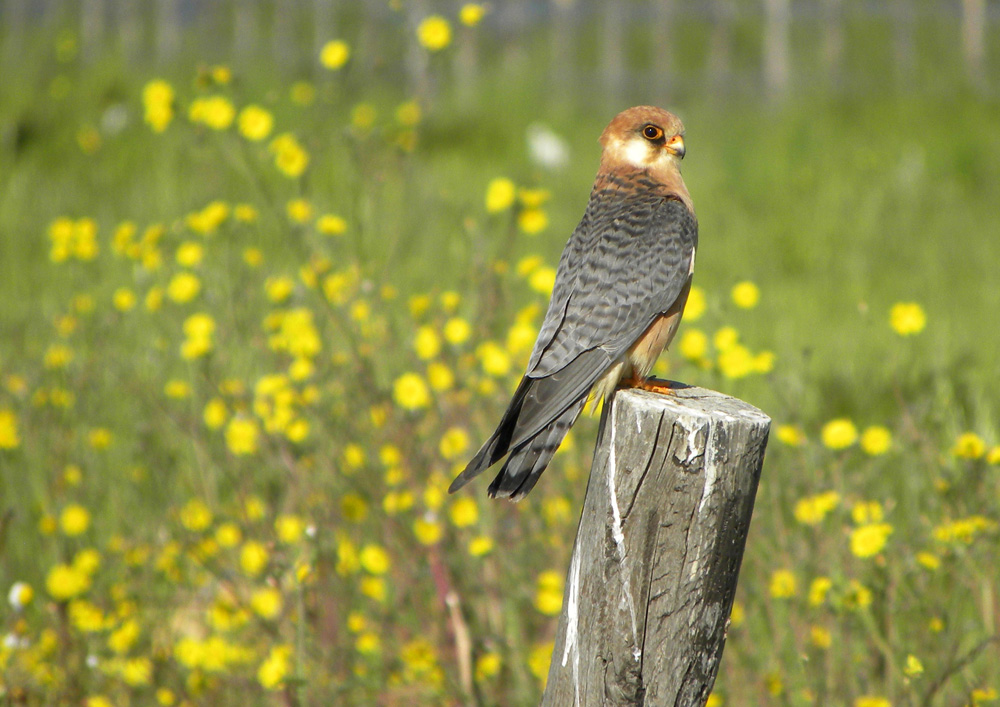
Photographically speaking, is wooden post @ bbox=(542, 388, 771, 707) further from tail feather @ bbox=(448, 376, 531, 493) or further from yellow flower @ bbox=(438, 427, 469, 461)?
yellow flower @ bbox=(438, 427, 469, 461)

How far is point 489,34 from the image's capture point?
35.0 ft

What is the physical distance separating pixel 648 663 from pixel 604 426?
0.46 m

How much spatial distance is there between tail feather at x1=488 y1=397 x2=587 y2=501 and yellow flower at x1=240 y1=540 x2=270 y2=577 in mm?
954

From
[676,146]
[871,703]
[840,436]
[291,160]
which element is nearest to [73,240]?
[291,160]

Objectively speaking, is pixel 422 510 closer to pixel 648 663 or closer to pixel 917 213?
pixel 648 663

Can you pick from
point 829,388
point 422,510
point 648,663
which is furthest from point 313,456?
point 829,388

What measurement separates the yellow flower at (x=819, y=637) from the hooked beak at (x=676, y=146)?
1302 mm

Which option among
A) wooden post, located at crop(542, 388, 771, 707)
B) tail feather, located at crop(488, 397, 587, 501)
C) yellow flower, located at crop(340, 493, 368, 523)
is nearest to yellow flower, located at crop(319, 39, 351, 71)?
yellow flower, located at crop(340, 493, 368, 523)

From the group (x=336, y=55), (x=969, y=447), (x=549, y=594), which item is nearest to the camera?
(x=969, y=447)

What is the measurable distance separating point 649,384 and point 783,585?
596 mm

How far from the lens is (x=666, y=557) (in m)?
1.71

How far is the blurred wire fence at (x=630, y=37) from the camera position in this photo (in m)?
9.40

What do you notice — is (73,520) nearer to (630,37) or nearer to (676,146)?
(676,146)

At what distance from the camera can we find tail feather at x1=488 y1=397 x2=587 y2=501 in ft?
6.10
